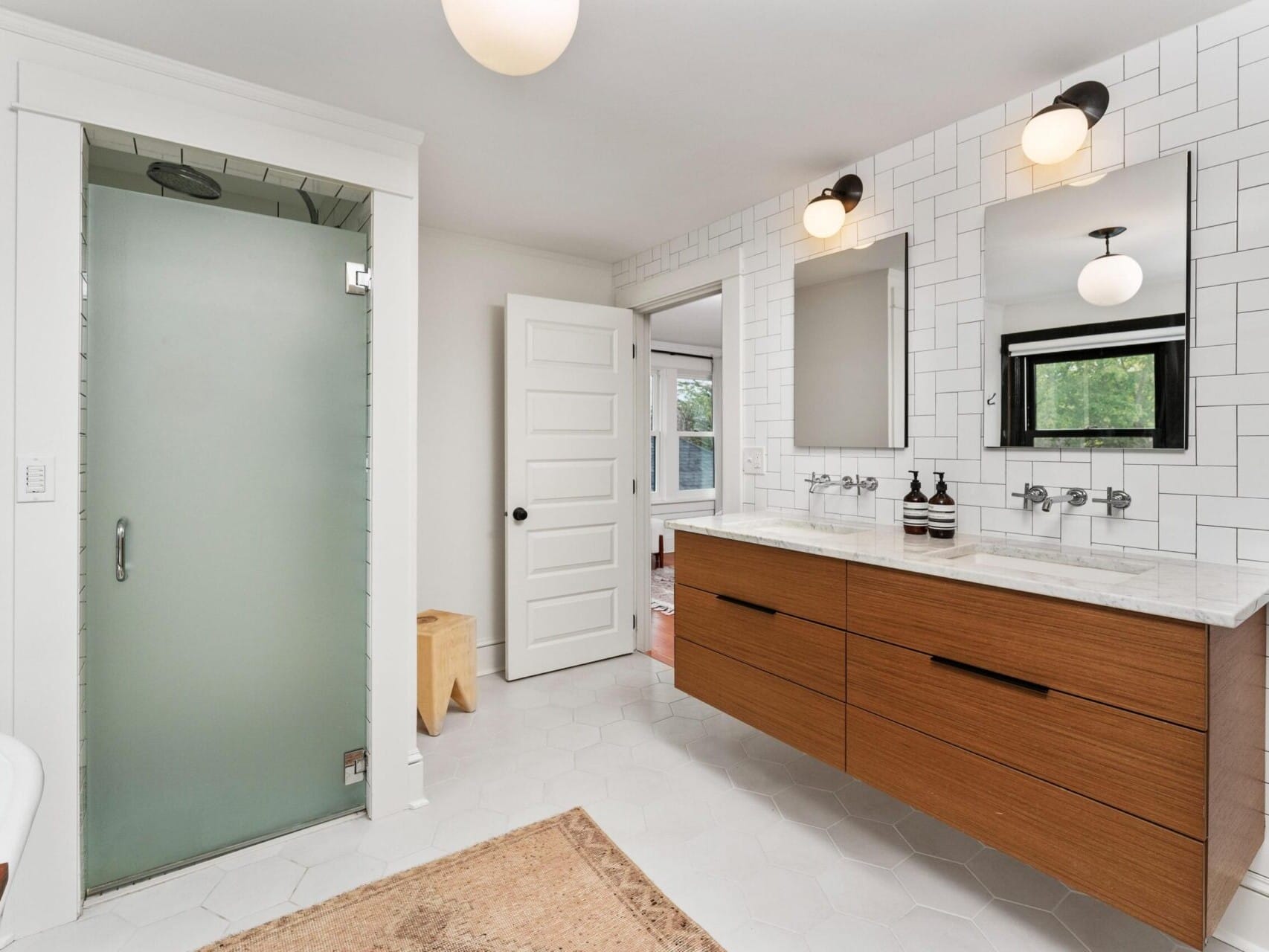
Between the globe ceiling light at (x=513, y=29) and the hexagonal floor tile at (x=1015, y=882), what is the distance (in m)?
2.33

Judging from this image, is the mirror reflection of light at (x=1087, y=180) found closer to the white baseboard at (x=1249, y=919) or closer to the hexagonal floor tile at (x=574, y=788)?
the white baseboard at (x=1249, y=919)

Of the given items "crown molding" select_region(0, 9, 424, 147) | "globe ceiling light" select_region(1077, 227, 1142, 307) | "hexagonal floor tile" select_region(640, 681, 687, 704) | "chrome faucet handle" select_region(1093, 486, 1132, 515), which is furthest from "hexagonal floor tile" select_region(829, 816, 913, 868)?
"crown molding" select_region(0, 9, 424, 147)

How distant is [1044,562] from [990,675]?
51 centimetres

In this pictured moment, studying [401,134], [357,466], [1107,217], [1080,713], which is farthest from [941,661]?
[401,134]

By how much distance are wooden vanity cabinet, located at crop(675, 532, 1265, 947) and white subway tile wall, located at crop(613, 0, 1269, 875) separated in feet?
1.29

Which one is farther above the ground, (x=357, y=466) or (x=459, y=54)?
(x=459, y=54)

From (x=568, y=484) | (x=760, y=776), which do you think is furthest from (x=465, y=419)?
(x=760, y=776)

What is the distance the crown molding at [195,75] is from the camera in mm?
1674

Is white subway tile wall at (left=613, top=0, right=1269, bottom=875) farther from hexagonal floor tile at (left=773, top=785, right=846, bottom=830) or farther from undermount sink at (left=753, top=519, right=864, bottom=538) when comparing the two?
hexagonal floor tile at (left=773, top=785, right=846, bottom=830)

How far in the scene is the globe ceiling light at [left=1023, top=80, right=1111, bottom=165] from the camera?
1.81 m

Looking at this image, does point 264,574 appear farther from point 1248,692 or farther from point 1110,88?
point 1110,88

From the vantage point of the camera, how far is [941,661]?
1.69 meters

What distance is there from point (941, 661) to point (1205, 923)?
0.66 metres

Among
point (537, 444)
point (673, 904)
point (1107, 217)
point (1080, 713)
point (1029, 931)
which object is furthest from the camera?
Result: point (537, 444)
